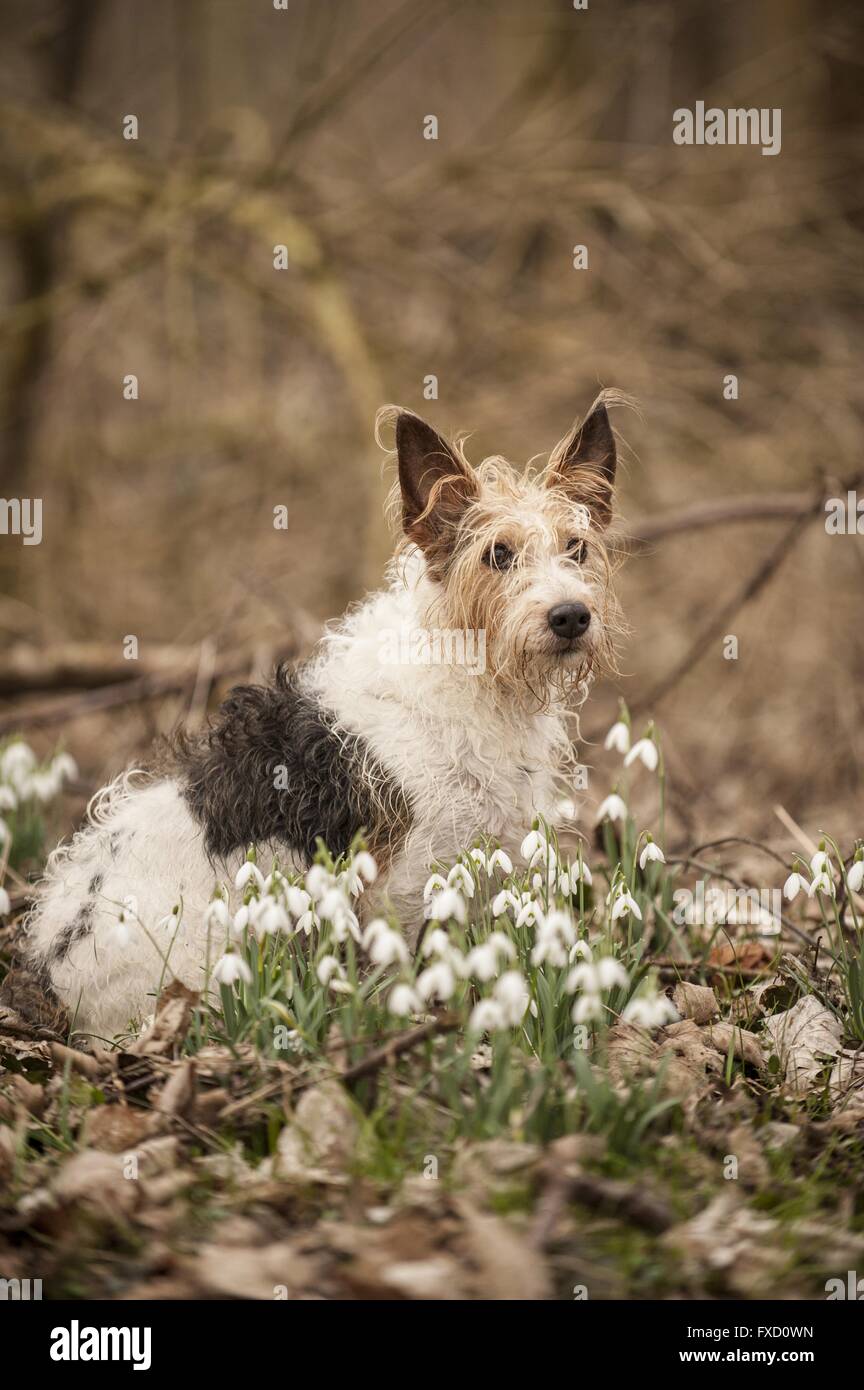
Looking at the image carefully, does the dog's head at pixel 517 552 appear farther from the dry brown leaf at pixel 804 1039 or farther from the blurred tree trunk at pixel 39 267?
the blurred tree trunk at pixel 39 267

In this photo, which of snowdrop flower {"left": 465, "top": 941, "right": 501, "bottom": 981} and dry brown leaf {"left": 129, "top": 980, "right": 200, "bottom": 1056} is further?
dry brown leaf {"left": 129, "top": 980, "right": 200, "bottom": 1056}

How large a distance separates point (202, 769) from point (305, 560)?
24.3ft

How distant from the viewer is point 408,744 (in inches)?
193

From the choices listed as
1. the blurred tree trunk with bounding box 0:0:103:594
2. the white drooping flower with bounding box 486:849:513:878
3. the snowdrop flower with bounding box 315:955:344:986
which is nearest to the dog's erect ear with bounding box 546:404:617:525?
the white drooping flower with bounding box 486:849:513:878

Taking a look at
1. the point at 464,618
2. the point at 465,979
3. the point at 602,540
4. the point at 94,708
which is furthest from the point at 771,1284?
the point at 94,708

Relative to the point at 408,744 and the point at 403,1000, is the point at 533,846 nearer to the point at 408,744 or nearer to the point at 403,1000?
the point at 408,744

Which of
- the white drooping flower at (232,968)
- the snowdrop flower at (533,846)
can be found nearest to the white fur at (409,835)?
the snowdrop flower at (533,846)

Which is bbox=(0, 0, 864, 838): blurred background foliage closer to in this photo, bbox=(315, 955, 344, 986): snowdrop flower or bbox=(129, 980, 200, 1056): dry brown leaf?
bbox=(129, 980, 200, 1056): dry brown leaf

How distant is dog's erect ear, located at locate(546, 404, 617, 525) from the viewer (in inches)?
201

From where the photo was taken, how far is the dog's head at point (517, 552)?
471cm

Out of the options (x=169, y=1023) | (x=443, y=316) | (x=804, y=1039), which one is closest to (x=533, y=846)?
(x=804, y=1039)

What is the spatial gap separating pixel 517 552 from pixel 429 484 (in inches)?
16.8

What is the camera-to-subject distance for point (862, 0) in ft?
35.1

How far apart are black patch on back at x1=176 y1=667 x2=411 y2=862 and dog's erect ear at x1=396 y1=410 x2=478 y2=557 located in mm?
830
